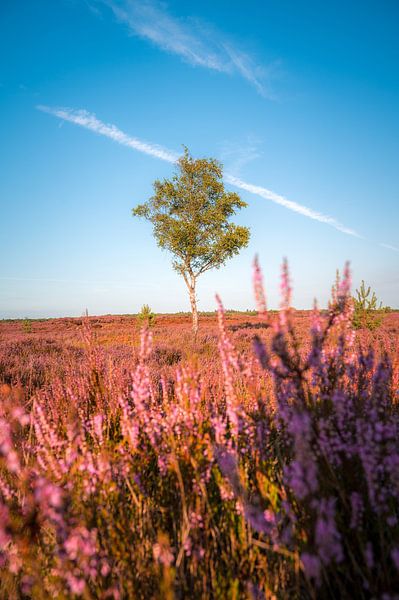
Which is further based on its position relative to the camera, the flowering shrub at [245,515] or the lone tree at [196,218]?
the lone tree at [196,218]

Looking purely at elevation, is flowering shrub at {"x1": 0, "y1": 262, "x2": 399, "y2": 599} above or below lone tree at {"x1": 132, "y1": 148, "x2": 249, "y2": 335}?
below

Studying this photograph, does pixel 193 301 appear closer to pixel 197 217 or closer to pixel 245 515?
pixel 197 217

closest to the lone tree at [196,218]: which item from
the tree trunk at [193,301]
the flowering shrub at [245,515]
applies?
the tree trunk at [193,301]

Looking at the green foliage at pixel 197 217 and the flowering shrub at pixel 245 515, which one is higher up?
the green foliage at pixel 197 217

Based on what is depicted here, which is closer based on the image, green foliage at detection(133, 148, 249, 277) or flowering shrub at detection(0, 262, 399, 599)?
flowering shrub at detection(0, 262, 399, 599)

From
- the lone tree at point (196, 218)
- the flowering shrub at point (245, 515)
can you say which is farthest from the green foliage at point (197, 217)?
the flowering shrub at point (245, 515)

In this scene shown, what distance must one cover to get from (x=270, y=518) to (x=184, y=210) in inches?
1010

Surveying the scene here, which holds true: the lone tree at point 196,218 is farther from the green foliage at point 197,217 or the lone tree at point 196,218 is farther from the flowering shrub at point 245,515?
the flowering shrub at point 245,515

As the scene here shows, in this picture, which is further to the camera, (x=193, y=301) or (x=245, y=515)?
(x=193, y=301)

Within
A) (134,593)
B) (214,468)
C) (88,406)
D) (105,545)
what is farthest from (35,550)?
(88,406)

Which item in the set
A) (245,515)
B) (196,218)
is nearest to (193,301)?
(196,218)

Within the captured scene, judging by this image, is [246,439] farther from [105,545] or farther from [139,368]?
[105,545]

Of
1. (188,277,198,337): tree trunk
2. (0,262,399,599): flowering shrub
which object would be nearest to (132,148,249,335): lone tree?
(188,277,198,337): tree trunk

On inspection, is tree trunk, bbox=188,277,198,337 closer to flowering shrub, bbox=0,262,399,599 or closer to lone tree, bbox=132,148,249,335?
lone tree, bbox=132,148,249,335
